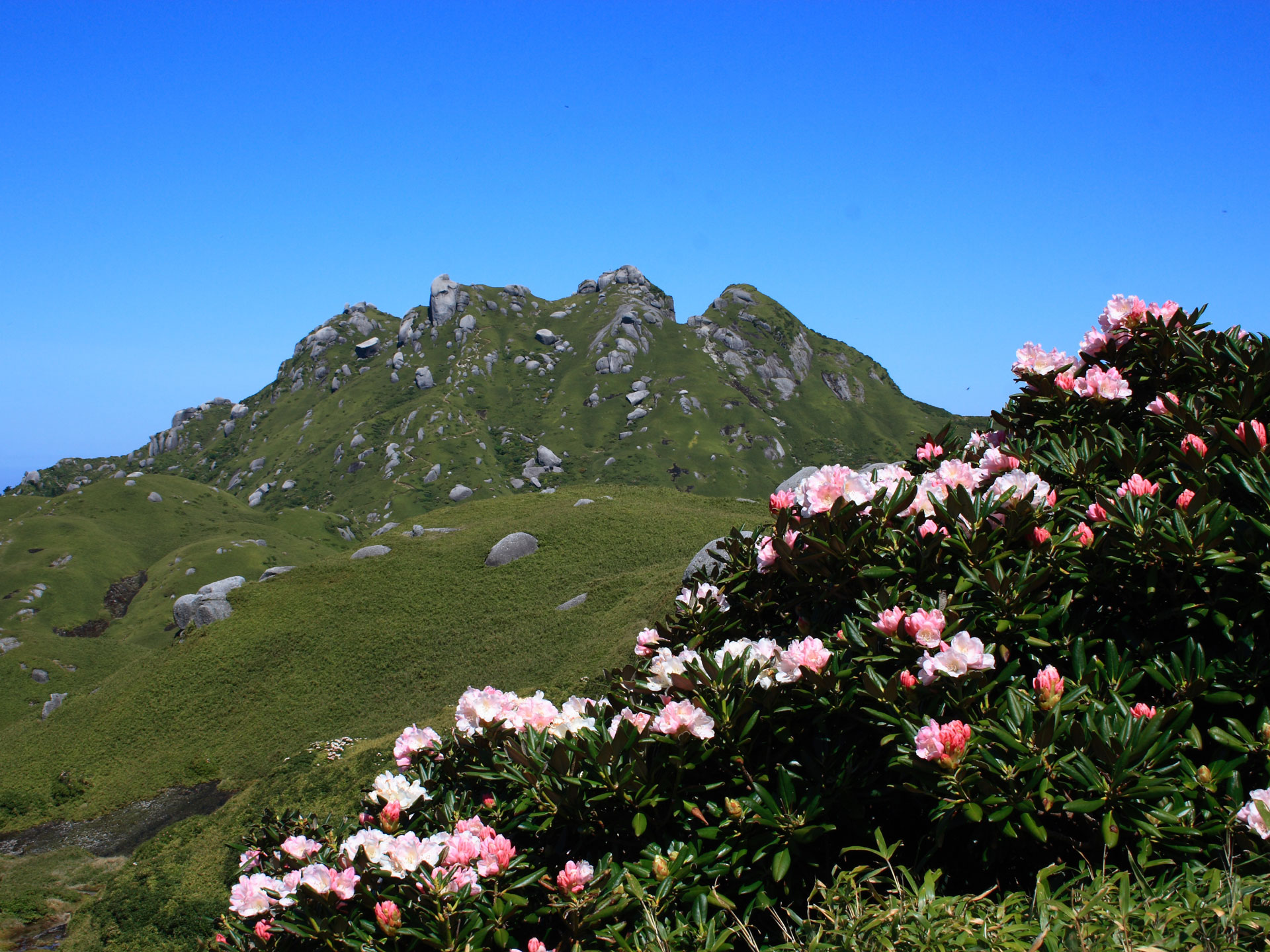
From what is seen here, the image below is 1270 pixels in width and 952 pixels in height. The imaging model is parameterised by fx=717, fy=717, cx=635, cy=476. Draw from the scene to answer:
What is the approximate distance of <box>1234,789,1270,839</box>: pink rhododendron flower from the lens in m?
3.35

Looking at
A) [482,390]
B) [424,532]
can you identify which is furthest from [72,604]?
[482,390]

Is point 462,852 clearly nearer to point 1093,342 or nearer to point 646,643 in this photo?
point 646,643

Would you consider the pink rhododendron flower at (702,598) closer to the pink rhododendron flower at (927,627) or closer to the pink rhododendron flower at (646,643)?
the pink rhododendron flower at (646,643)

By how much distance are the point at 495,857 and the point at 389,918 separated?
0.62m

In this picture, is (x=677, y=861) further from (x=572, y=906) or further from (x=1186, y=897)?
(x=1186, y=897)

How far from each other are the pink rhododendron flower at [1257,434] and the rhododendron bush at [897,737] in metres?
0.02

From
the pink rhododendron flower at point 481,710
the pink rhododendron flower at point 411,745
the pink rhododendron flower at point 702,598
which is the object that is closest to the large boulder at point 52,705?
the pink rhododendron flower at point 411,745

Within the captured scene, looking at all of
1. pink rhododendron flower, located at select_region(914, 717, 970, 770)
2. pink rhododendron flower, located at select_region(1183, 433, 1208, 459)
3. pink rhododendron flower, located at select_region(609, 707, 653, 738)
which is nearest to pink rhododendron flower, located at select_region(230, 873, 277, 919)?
pink rhododendron flower, located at select_region(609, 707, 653, 738)

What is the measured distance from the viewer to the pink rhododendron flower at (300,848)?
185 inches

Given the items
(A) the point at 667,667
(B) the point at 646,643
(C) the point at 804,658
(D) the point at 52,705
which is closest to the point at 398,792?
(B) the point at 646,643

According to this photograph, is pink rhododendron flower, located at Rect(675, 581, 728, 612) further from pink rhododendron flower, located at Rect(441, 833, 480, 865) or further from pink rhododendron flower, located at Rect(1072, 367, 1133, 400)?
pink rhododendron flower, located at Rect(1072, 367, 1133, 400)

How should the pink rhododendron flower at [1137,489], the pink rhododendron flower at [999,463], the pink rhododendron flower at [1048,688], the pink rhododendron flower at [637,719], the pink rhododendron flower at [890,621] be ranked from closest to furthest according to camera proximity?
the pink rhododendron flower at [1048,688] < the pink rhododendron flower at [890,621] < the pink rhododendron flower at [637,719] < the pink rhododendron flower at [1137,489] < the pink rhododendron flower at [999,463]

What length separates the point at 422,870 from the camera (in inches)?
160

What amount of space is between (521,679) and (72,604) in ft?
314
